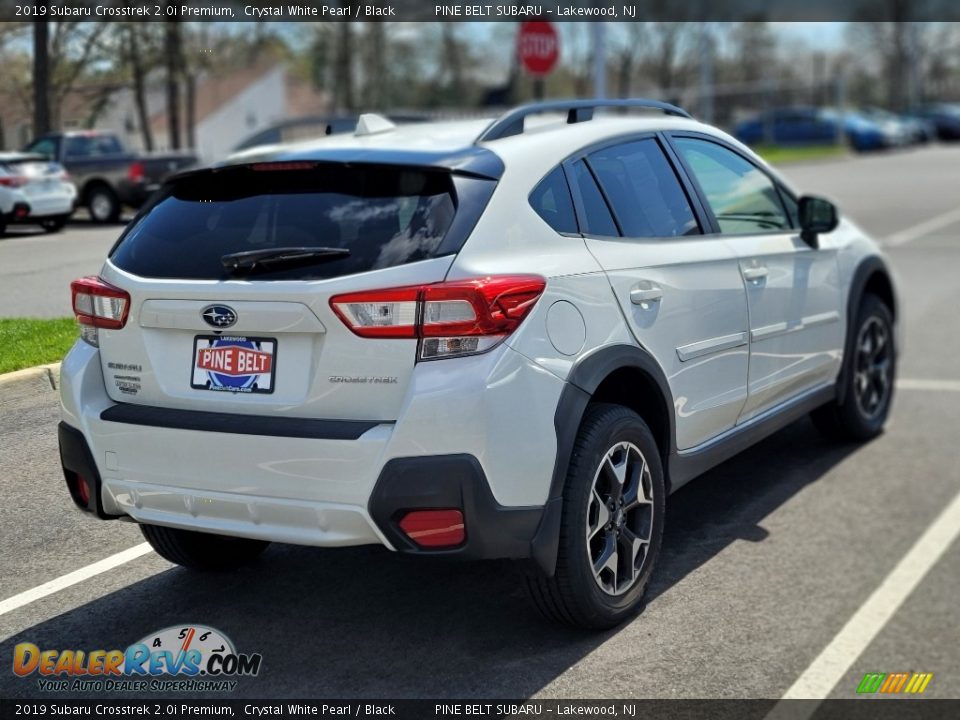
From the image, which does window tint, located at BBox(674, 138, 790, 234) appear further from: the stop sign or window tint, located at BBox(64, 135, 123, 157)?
the stop sign

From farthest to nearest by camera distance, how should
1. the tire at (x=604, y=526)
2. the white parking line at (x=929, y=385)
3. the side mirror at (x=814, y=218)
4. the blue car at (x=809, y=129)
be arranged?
the blue car at (x=809, y=129), the white parking line at (x=929, y=385), the side mirror at (x=814, y=218), the tire at (x=604, y=526)

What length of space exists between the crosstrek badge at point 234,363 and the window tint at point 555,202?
981 mm

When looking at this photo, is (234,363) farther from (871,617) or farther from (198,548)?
(871,617)

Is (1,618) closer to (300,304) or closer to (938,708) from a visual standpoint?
(300,304)

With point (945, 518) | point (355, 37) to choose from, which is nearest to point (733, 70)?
point (355, 37)

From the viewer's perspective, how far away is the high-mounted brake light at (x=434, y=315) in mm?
3391

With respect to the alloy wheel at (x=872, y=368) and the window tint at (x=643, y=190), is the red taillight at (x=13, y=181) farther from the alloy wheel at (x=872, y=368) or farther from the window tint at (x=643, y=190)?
the alloy wheel at (x=872, y=368)

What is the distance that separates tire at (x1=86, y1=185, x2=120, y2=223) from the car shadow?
185 centimetres

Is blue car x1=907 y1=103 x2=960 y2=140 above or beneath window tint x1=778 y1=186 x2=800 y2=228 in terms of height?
beneath

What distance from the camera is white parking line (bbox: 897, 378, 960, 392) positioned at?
9250mm

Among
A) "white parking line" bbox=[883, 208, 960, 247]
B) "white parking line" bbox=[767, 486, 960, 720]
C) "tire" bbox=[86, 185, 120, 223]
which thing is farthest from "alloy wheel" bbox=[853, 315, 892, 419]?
"white parking line" bbox=[883, 208, 960, 247]

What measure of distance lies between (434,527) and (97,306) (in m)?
1.34

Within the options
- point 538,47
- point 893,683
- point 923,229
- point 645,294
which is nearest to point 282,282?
point 645,294

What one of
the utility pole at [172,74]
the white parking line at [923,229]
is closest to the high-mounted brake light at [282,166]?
the utility pole at [172,74]
